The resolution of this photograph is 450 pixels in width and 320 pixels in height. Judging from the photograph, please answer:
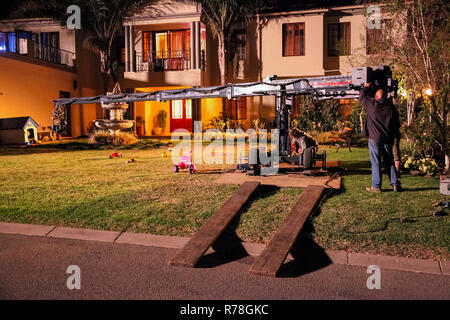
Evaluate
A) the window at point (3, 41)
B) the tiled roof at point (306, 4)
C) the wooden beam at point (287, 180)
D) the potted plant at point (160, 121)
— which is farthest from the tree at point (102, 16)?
the wooden beam at point (287, 180)

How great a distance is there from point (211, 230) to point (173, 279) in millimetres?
1281

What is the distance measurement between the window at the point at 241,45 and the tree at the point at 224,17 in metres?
1.39

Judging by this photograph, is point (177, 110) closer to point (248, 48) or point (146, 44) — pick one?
point (146, 44)

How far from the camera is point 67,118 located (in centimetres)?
2434

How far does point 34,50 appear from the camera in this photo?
22.3 m

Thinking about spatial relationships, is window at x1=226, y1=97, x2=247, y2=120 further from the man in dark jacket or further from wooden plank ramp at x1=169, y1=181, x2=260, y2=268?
wooden plank ramp at x1=169, y1=181, x2=260, y2=268

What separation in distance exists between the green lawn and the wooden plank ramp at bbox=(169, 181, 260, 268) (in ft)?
0.63

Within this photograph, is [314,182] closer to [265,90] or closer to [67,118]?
[265,90]

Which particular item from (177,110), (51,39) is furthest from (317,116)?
(51,39)

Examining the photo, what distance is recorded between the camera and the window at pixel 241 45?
2506 centimetres

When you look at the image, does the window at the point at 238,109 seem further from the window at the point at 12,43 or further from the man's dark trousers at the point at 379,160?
the man's dark trousers at the point at 379,160

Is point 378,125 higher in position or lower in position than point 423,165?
higher

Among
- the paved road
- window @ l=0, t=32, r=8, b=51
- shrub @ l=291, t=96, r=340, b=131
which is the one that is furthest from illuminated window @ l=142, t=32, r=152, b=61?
the paved road

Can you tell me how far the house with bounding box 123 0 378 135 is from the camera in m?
23.6
